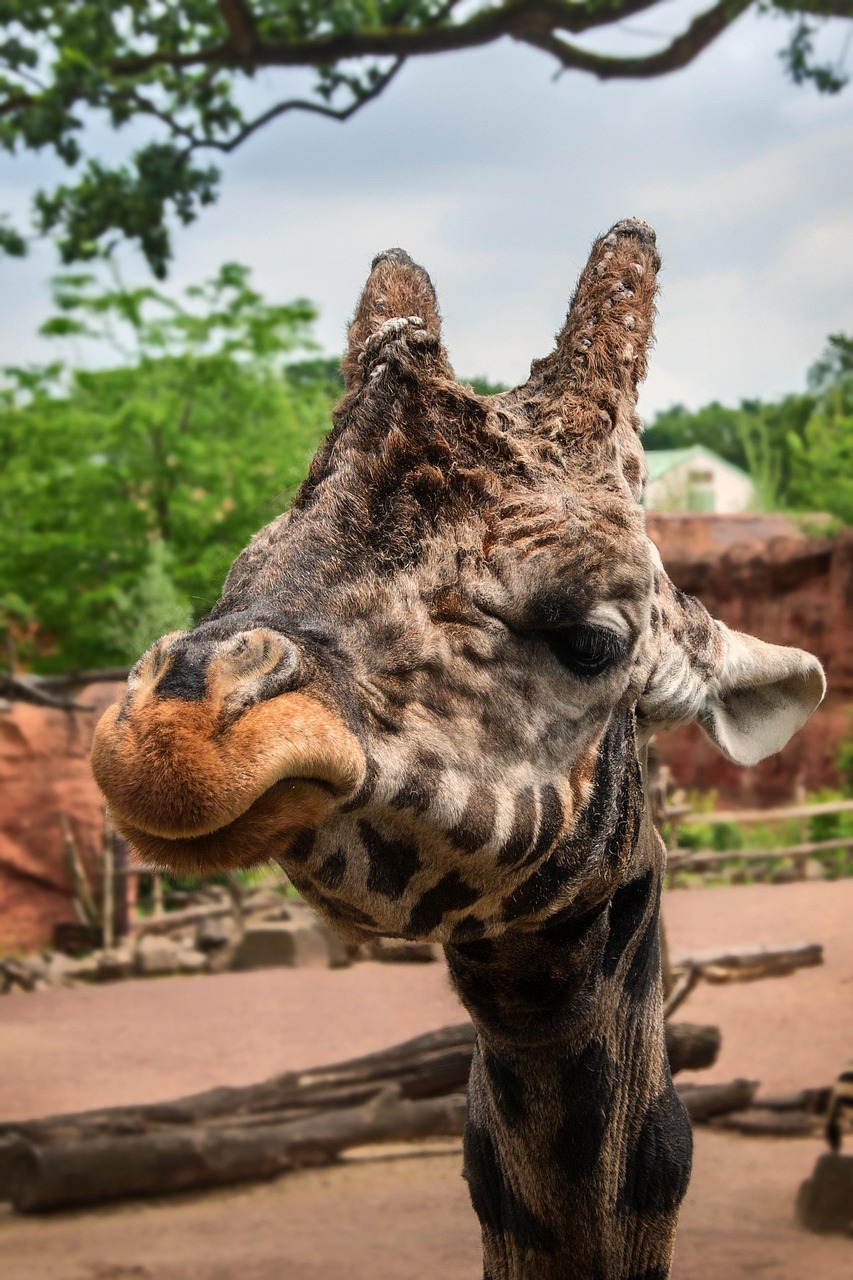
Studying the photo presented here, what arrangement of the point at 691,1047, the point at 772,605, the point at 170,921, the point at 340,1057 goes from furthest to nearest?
the point at 772,605, the point at 170,921, the point at 340,1057, the point at 691,1047

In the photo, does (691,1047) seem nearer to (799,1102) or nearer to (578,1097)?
(799,1102)

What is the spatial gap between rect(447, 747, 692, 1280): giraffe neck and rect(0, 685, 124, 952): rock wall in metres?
16.8

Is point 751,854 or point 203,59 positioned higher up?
point 203,59

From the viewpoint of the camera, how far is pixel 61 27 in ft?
48.3

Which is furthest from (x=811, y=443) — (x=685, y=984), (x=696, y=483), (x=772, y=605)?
(x=685, y=984)

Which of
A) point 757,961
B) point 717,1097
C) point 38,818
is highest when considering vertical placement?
point 38,818

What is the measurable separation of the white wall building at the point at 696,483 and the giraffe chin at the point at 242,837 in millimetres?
18397

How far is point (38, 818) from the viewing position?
19.0 m

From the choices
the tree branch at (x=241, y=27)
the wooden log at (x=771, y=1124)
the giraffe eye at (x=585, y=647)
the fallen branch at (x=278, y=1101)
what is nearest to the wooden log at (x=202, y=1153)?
the fallen branch at (x=278, y=1101)

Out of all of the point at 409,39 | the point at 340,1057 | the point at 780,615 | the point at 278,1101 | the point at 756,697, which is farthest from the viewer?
the point at 780,615

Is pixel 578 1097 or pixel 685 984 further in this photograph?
pixel 685 984

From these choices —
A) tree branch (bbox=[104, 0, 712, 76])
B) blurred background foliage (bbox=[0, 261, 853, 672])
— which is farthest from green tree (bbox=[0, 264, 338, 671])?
tree branch (bbox=[104, 0, 712, 76])

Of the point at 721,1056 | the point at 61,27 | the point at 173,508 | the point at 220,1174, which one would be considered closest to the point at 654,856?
the point at 220,1174

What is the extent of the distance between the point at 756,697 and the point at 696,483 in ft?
105
